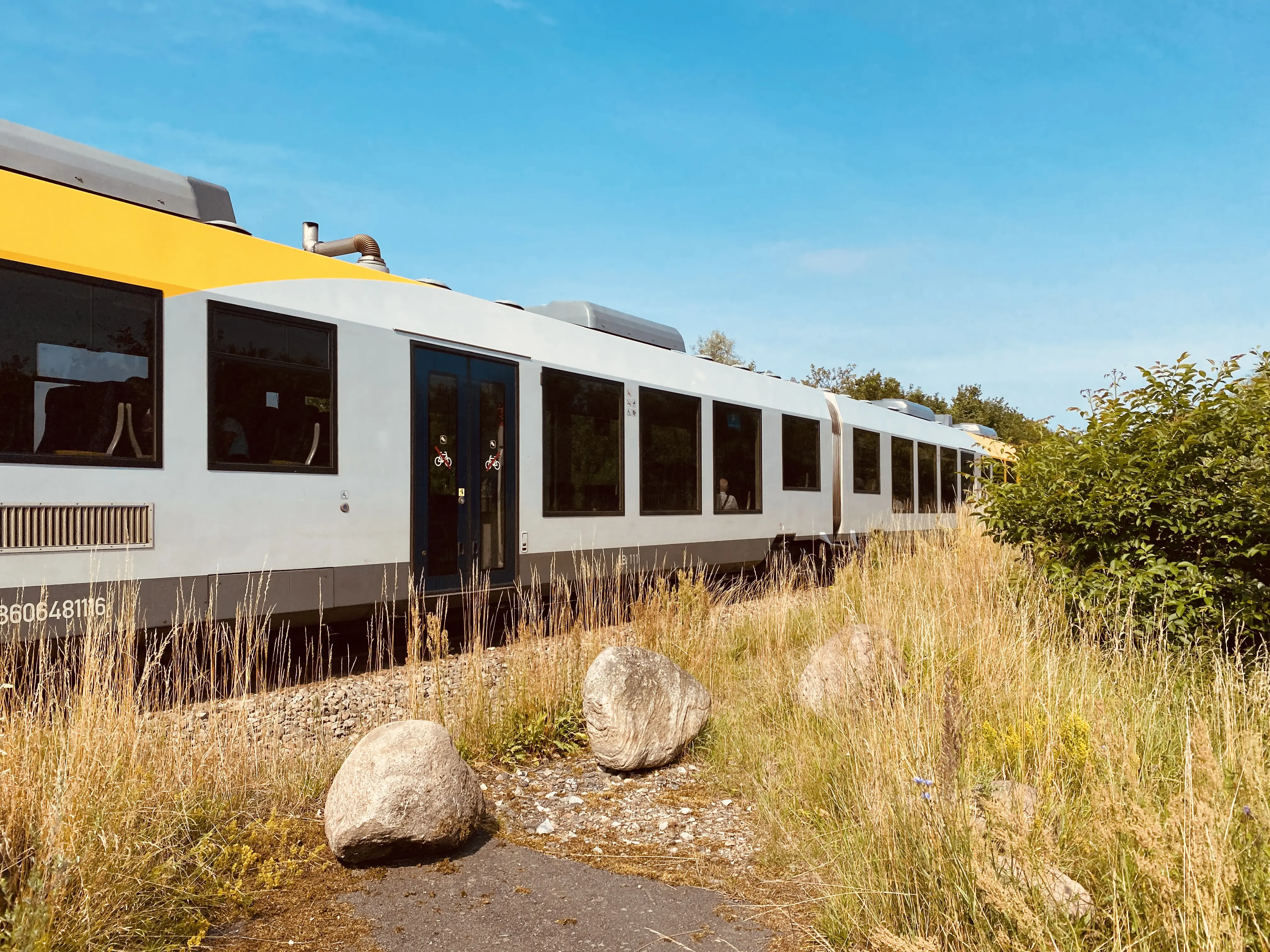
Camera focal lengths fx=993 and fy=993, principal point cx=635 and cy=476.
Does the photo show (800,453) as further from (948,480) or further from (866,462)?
(948,480)

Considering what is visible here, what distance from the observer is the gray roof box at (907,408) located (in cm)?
1941

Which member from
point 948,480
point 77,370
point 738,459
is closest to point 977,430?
point 948,480

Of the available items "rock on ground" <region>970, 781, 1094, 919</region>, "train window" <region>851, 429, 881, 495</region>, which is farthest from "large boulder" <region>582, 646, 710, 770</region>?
"train window" <region>851, 429, 881, 495</region>

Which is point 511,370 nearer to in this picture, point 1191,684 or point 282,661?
point 282,661

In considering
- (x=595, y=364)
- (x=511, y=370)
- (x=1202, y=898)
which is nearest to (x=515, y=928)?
(x=1202, y=898)

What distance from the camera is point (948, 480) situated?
21.5m

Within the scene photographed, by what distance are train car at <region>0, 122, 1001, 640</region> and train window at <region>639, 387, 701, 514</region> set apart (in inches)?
1.5

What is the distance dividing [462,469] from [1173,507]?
5.64 meters

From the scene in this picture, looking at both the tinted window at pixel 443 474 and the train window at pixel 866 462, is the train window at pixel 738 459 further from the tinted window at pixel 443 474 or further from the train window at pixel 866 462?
the tinted window at pixel 443 474

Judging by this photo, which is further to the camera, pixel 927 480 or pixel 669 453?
pixel 927 480

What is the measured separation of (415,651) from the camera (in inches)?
224

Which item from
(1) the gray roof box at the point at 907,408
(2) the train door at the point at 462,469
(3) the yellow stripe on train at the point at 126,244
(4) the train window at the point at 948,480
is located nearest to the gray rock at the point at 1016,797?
(2) the train door at the point at 462,469

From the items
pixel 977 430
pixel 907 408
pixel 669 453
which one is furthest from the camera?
pixel 977 430

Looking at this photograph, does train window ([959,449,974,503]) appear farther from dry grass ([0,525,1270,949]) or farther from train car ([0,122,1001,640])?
dry grass ([0,525,1270,949])
